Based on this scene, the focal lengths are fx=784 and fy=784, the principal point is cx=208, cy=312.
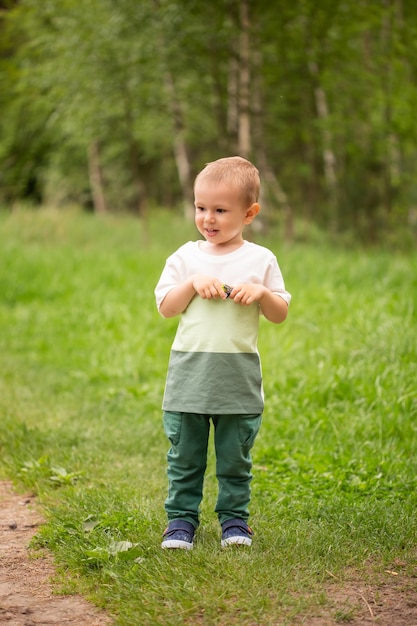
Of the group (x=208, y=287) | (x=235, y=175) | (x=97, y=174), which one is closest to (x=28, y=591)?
(x=208, y=287)

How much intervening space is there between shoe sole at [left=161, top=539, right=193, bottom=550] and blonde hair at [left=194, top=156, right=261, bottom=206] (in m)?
1.46

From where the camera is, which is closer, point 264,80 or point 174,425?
point 174,425

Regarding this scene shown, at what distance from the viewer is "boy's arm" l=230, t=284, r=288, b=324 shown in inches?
124

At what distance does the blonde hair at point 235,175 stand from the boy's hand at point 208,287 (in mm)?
392

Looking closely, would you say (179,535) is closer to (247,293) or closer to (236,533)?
(236,533)

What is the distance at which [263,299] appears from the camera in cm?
322

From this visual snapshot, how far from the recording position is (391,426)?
17.4 ft

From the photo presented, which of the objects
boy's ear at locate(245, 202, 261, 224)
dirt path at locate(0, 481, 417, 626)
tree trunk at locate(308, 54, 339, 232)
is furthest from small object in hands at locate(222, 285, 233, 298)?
tree trunk at locate(308, 54, 339, 232)

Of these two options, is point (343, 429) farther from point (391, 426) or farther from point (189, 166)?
point (189, 166)

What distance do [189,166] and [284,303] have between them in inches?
764

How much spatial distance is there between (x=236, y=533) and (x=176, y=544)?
27 centimetres

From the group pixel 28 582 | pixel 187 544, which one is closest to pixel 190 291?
pixel 187 544

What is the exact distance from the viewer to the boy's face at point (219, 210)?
3.25 metres

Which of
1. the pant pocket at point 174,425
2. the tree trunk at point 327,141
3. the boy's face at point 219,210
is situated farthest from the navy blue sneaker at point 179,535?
the tree trunk at point 327,141
